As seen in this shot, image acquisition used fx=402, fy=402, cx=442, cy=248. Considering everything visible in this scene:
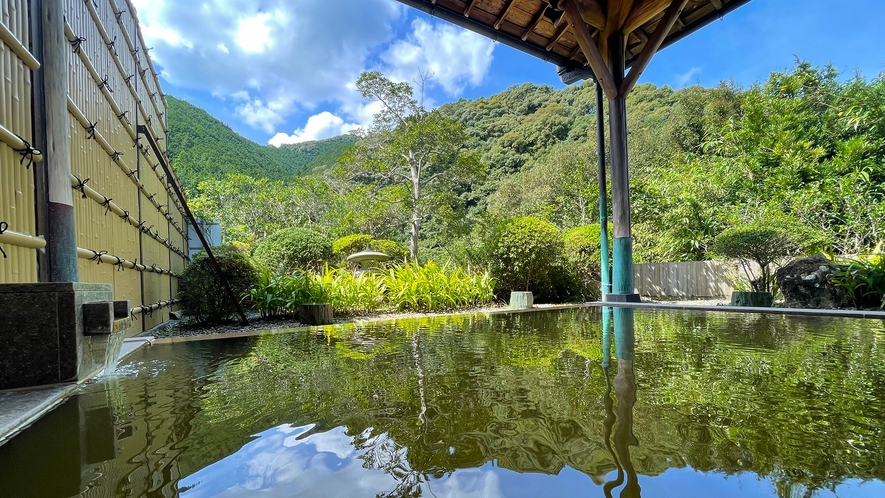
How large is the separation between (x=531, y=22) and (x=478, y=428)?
6.69 meters

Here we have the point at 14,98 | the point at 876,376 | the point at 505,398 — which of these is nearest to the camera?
the point at 505,398

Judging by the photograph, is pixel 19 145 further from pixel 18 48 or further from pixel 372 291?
pixel 372 291

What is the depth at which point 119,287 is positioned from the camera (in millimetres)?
3775

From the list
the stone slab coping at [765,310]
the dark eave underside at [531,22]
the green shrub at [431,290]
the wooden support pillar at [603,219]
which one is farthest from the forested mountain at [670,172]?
the dark eave underside at [531,22]

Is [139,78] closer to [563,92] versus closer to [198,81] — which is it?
[563,92]

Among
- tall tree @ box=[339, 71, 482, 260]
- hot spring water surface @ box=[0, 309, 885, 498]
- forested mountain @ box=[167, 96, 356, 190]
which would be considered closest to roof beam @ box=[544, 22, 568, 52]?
tall tree @ box=[339, 71, 482, 260]

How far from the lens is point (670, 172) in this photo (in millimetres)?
11156

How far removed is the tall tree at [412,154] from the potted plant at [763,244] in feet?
20.4

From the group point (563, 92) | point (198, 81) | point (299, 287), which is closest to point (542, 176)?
point (563, 92)

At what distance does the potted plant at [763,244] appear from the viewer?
5.84 metres

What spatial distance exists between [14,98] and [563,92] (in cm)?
2779

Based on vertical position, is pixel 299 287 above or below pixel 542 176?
below

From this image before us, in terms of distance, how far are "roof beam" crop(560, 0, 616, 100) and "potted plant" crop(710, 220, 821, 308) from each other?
114 inches

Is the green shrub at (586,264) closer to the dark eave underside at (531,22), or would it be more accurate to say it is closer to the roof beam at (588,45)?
the roof beam at (588,45)
